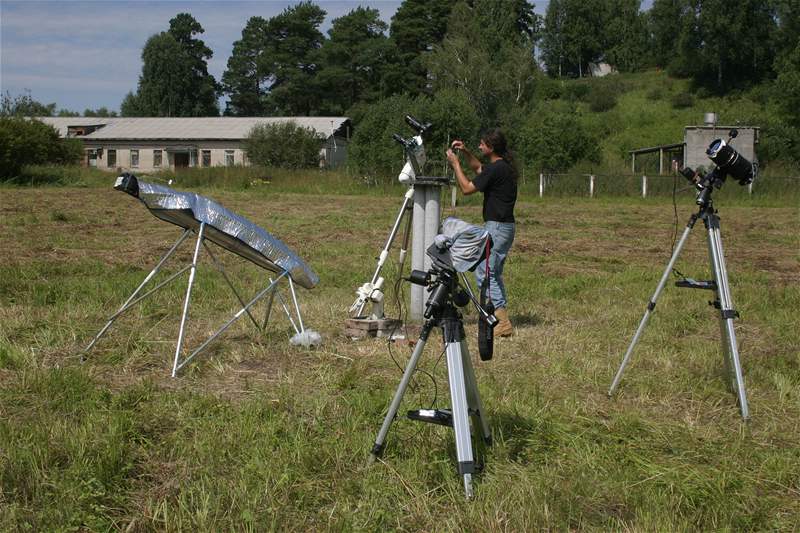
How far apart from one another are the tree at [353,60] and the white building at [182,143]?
56.0ft

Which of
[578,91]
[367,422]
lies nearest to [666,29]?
[578,91]

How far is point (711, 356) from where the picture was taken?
6.99 metres

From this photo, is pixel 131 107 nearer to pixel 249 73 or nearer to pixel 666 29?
pixel 249 73

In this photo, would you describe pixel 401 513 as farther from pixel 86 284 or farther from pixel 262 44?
pixel 262 44

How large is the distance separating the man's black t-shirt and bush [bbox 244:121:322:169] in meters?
49.2

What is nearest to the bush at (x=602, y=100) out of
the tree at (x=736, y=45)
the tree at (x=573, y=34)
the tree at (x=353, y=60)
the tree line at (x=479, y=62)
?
the tree line at (x=479, y=62)

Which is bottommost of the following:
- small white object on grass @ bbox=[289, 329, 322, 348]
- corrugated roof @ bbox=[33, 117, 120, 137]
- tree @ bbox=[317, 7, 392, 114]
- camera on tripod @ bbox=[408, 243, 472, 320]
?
small white object on grass @ bbox=[289, 329, 322, 348]

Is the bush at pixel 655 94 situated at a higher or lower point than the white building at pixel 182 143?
higher

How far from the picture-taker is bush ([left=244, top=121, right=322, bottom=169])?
186ft

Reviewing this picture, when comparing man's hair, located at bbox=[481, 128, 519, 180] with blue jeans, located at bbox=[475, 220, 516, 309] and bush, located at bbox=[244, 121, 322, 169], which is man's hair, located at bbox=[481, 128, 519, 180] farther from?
bush, located at bbox=[244, 121, 322, 169]

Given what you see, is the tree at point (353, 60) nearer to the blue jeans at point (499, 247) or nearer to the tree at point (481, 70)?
the tree at point (481, 70)

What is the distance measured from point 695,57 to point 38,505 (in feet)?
312

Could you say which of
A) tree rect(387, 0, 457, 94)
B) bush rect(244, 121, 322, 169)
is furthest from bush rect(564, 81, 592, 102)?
bush rect(244, 121, 322, 169)

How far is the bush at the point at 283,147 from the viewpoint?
186ft
